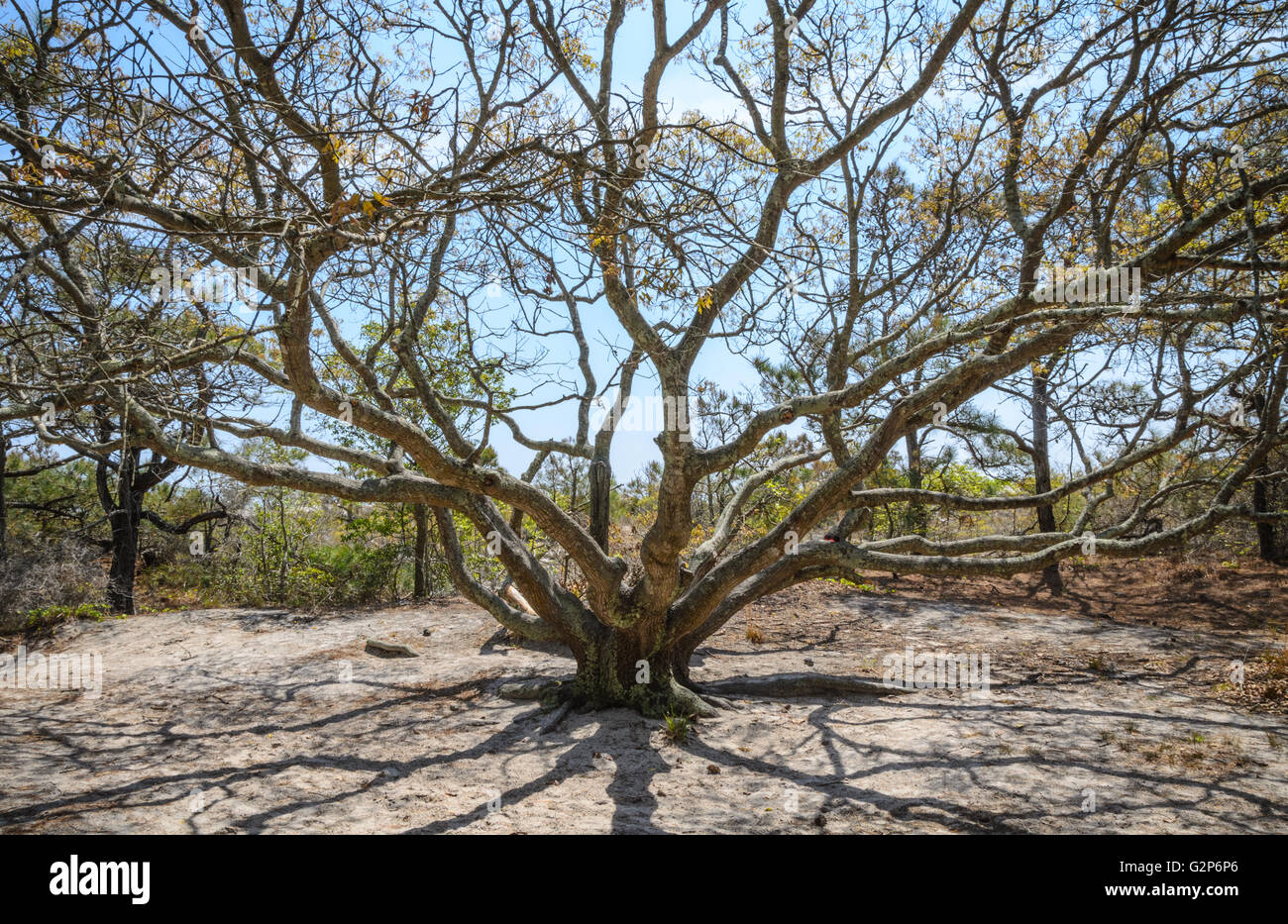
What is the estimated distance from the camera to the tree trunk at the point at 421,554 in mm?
10117

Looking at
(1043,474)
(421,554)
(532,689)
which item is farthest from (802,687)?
(421,554)

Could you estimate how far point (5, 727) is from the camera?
5.32m

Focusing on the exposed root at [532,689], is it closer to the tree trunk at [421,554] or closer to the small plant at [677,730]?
the small plant at [677,730]

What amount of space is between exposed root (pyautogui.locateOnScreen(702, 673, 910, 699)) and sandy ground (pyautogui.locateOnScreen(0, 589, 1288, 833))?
14 cm

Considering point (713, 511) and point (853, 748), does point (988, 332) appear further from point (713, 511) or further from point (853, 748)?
point (713, 511)

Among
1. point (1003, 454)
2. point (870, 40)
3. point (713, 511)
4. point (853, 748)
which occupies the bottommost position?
point (853, 748)

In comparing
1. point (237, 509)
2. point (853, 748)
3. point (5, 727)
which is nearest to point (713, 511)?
point (853, 748)

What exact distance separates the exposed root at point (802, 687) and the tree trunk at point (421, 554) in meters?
5.51

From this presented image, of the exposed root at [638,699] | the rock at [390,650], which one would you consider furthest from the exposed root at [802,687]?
the rock at [390,650]

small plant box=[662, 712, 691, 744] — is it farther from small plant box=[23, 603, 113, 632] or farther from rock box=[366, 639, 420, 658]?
small plant box=[23, 603, 113, 632]

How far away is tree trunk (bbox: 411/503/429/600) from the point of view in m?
10.1

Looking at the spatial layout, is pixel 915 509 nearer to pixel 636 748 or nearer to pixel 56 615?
pixel 636 748

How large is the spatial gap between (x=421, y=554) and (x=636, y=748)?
6.39 meters

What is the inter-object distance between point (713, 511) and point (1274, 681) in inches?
286
